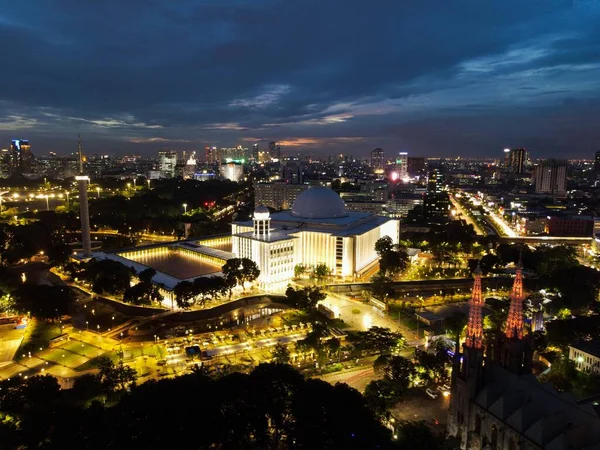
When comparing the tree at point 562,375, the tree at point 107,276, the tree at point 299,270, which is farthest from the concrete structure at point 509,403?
the tree at point 107,276

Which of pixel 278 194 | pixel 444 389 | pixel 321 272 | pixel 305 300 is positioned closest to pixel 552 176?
pixel 278 194

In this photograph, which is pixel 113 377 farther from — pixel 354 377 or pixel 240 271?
pixel 240 271

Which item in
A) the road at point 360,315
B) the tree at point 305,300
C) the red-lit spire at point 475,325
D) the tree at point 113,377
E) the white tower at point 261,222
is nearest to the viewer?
the red-lit spire at point 475,325

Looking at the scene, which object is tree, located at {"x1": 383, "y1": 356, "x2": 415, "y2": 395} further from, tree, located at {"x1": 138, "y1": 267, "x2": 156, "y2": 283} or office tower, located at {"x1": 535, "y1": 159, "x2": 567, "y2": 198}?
office tower, located at {"x1": 535, "y1": 159, "x2": 567, "y2": 198}

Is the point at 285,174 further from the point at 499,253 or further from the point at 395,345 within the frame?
the point at 395,345

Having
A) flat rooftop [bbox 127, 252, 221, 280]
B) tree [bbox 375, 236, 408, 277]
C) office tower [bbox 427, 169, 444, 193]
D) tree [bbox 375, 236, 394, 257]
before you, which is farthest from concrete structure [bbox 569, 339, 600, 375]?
office tower [bbox 427, 169, 444, 193]

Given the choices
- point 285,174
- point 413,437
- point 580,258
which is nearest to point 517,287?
point 413,437

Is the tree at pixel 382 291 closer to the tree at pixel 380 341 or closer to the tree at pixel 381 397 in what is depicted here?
the tree at pixel 380 341
